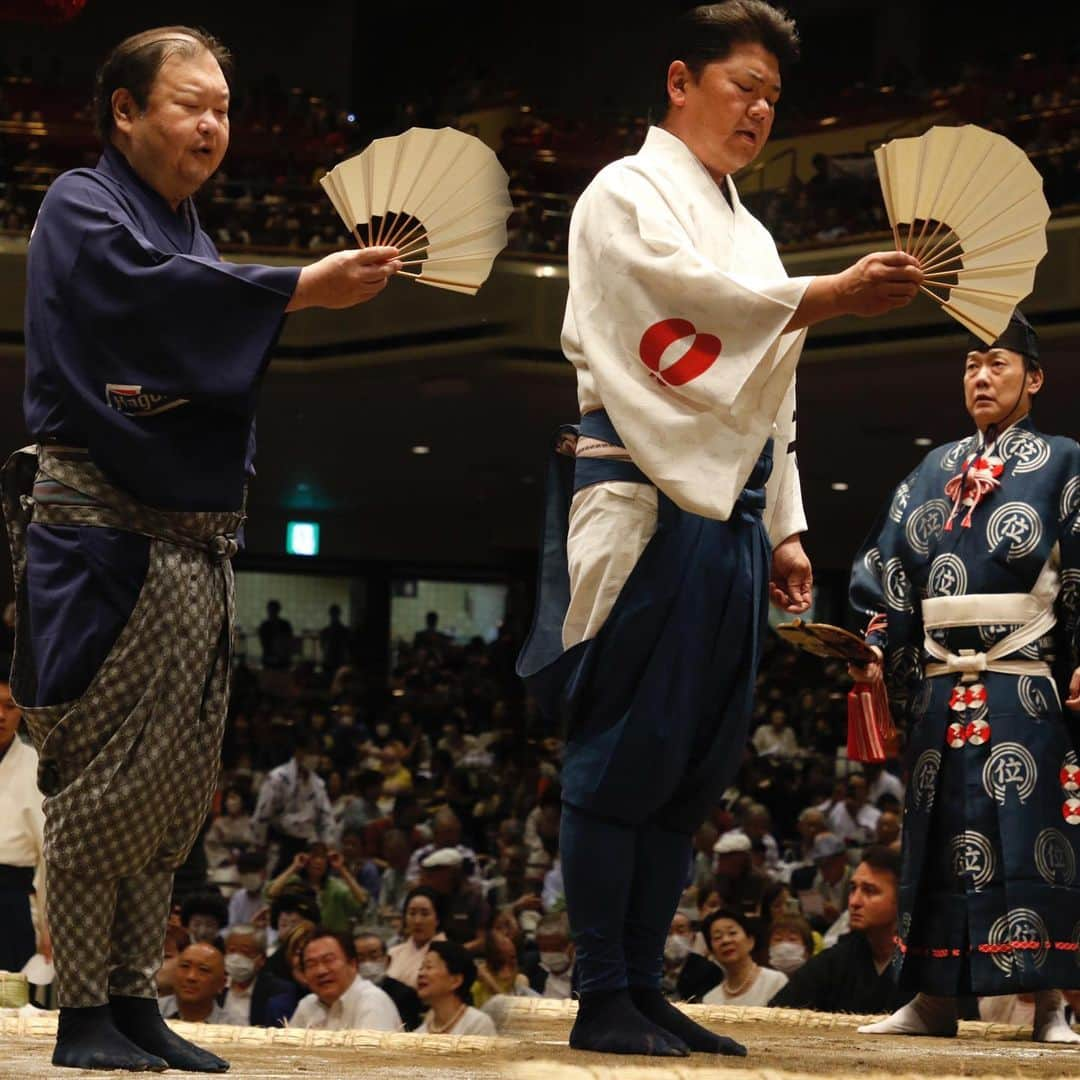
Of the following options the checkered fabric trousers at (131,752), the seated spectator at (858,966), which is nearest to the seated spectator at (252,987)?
the seated spectator at (858,966)

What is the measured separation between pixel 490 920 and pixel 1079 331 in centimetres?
384

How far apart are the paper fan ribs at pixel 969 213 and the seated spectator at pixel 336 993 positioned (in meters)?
2.82

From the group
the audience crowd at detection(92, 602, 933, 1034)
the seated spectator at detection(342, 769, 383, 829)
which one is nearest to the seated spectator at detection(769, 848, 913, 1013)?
the audience crowd at detection(92, 602, 933, 1034)

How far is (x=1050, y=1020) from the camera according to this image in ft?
8.55

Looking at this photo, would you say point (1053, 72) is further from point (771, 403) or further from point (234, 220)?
point (771, 403)

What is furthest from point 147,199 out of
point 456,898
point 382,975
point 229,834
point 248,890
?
point 229,834

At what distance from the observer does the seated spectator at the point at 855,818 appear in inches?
281

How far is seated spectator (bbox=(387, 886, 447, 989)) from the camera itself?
16.1 ft

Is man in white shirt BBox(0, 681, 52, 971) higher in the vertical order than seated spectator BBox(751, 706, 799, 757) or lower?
lower

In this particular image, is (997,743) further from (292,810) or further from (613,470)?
(292,810)

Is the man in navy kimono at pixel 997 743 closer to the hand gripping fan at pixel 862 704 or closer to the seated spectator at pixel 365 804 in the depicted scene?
the hand gripping fan at pixel 862 704

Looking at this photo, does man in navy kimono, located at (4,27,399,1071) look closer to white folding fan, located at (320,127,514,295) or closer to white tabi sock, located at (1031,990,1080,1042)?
white folding fan, located at (320,127,514,295)

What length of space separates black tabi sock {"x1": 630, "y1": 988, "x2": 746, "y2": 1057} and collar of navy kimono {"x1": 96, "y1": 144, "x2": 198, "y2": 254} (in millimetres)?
960

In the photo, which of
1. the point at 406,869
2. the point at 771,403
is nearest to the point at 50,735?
the point at 771,403
